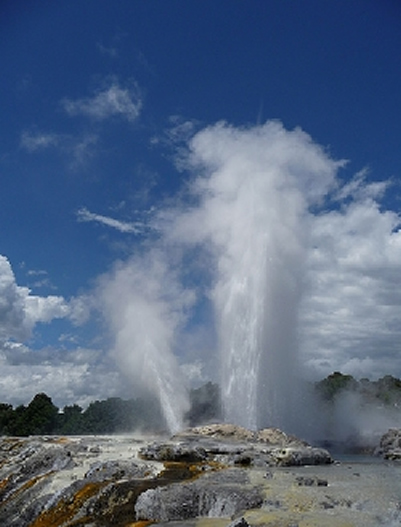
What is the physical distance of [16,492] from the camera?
109 ft

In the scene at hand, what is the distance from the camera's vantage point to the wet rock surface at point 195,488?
21.8 m

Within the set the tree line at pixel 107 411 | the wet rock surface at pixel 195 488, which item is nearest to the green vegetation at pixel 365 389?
the tree line at pixel 107 411

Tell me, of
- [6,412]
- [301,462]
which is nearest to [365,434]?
[301,462]

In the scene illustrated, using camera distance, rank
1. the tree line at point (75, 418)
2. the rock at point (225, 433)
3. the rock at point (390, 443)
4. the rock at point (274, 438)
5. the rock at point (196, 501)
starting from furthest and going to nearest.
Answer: the tree line at point (75, 418), the rock at point (390, 443), the rock at point (225, 433), the rock at point (274, 438), the rock at point (196, 501)

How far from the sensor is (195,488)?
2491 cm

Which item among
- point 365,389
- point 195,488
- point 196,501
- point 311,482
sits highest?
point 365,389

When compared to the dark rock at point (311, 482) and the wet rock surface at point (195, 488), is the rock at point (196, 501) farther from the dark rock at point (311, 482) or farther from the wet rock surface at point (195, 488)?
the dark rock at point (311, 482)

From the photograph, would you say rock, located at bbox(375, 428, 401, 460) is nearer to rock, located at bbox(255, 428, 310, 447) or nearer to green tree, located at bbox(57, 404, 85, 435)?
rock, located at bbox(255, 428, 310, 447)

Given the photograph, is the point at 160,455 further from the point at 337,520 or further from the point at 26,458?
the point at 337,520

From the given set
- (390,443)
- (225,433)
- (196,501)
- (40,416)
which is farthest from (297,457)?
(40,416)

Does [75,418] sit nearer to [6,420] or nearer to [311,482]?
[6,420]

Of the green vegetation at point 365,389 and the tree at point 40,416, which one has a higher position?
the green vegetation at point 365,389

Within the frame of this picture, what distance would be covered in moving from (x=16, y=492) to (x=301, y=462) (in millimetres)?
19427

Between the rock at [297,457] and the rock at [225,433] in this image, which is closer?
the rock at [297,457]
